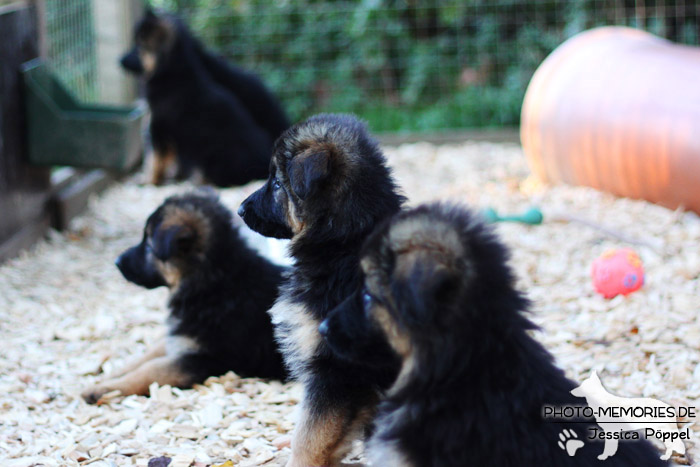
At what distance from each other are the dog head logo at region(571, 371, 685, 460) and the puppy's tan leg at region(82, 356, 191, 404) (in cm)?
204

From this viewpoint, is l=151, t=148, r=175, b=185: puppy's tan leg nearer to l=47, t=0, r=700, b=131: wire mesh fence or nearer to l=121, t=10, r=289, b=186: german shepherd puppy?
l=121, t=10, r=289, b=186: german shepherd puppy

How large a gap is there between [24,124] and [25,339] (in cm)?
238

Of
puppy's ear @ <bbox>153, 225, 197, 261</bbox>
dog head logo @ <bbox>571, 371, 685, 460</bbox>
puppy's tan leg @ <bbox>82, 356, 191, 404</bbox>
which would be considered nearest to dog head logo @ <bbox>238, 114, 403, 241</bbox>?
puppy's ear @ <bbox>153, 225, 197, 261</bbox>

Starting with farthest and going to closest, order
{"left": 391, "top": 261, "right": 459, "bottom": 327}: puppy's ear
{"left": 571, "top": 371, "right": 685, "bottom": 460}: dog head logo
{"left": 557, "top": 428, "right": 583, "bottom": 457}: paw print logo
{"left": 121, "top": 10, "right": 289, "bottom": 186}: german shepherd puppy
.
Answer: {"left": 121, "top": 10, "right": 289, "bottom": 186}: german shepherd puppy
{"left": 571, "top": 371, "right": 685, "bottom": 460}: dog head logo
{"left": 557, "top": 428, "right": 583, "bottom": 457}: paw print logo
{"left": 391, "top": 261, "right": 459, "bottom": 327}: puppy's ear

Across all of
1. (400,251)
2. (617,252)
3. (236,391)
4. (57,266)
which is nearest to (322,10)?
(57,266)

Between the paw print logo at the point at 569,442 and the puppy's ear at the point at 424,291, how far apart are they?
21.0 inches

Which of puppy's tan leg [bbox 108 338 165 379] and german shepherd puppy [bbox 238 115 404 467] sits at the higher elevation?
german shepherd puppy [bbox 238 115 404 467]

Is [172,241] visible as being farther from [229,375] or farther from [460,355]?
[460,355]

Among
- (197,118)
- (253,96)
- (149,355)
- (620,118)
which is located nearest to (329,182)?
(149,355)

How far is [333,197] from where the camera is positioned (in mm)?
3184

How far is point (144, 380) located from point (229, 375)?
43 cm

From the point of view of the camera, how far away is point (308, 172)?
305 centimetres

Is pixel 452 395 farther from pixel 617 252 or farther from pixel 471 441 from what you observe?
pixel 617 252

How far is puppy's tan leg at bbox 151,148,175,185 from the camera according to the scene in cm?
885
